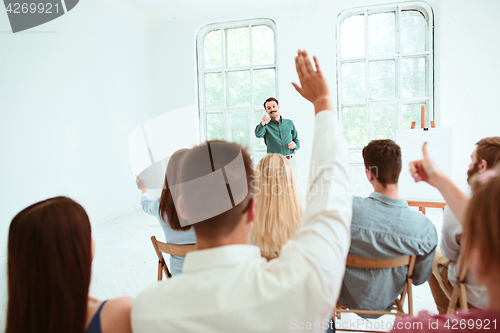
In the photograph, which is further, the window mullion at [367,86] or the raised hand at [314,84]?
the window mullion at [367,86]

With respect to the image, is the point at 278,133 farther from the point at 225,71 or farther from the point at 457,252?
the point at 457,252

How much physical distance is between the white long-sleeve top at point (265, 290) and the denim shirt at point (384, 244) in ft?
3.25

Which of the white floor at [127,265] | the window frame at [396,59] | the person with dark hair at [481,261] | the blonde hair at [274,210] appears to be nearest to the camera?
the person with dark hair at [481,261]

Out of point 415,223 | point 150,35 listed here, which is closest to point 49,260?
point 415,223

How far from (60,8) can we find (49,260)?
4.80 m

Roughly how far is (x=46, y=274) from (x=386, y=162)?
1483 millimetres

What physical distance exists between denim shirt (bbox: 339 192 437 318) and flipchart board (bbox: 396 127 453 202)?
108 inches

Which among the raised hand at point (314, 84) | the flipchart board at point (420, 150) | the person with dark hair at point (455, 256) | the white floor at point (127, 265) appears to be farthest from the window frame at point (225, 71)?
the raised hand at point (314, 84)

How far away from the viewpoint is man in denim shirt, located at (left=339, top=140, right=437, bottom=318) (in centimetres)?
139

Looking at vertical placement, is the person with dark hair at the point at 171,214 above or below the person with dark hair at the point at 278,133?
below

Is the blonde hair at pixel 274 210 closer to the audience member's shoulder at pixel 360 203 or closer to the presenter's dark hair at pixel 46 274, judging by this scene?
the audience member's shoulder at pixel 360 203

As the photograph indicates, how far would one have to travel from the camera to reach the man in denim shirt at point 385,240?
1394 millimetres

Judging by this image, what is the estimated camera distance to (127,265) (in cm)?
304

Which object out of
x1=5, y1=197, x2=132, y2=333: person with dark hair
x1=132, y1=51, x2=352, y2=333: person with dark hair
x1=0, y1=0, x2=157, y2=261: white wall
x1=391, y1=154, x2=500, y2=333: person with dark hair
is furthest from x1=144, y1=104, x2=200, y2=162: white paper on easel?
x1=391, y1=154, x2=500, y2=333: person with dark hair
